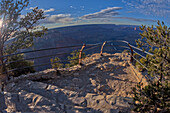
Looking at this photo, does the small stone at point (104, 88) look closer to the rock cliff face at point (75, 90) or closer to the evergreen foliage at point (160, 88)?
the rock cliff face at point (75, 90)

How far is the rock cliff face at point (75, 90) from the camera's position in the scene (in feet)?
9.26

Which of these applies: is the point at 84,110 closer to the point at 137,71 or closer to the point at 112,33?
the point at 137,71

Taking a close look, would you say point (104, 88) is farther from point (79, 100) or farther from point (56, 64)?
point (56, 64)

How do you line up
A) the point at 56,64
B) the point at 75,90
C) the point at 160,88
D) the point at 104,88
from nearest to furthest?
the point at 160,88 → the point at 75,90 → the point at 104,88 → the point at 56,64

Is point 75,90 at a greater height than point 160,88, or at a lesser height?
lesser

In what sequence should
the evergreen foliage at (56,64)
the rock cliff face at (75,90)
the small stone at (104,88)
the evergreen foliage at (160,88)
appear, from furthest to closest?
the evergreen foliage at (56,64)
the small stone at (104,88)
the rock cliff face at (75,90)
the evergreen foliage at (160,88)

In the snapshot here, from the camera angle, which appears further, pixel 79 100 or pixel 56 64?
pixel 56 64

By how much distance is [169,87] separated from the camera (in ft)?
7.67

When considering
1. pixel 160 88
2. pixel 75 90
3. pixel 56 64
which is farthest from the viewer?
pixel 56 64

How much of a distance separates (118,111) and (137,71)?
115 inches

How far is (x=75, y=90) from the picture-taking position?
4301mm

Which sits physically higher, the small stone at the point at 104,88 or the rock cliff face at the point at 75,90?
the rock cliff face at the point at 75,90

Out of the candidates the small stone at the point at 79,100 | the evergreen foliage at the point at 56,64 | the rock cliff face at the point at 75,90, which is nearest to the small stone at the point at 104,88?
the rock cliff face at the point at 75,90

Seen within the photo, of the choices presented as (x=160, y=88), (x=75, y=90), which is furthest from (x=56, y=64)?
(x=160, y=88)
